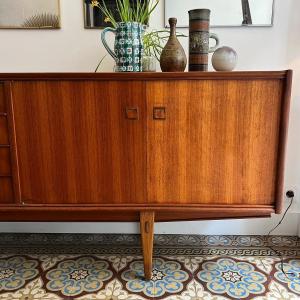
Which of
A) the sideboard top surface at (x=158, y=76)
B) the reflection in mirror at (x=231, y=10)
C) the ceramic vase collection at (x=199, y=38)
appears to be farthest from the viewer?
the reflection in mirror at (x=231, y=10)

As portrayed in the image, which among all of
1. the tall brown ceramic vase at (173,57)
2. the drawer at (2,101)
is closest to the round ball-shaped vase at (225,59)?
the tall brown ceramic vase at (173,57)

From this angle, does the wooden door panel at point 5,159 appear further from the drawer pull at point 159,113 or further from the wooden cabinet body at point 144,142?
the drawer pull at point 159,113

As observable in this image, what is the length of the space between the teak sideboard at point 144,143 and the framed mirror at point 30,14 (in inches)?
21.2

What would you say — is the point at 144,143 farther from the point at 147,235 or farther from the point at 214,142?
the point at 147,235

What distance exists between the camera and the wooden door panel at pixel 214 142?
1054 mm

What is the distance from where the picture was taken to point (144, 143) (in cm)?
110

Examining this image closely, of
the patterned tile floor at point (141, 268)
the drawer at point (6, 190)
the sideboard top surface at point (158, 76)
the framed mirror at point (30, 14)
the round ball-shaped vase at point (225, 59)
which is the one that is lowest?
the patterned tile floor at point (141, 268)

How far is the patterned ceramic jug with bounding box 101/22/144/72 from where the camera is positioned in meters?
1.15

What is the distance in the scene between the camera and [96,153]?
111cm

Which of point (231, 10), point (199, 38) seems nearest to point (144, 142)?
point (199, 38)

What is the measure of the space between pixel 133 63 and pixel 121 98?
180 mm

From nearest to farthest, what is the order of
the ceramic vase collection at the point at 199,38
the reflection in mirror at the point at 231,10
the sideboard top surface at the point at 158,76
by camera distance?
the sideboard top surface at the point at 158,76, the ceramic vase collection at the point at 199,38, the reflection in mirror at the point at 231,10

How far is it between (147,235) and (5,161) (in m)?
0.61

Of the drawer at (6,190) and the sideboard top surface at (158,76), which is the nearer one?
the sideboard top surface at (158,76)
